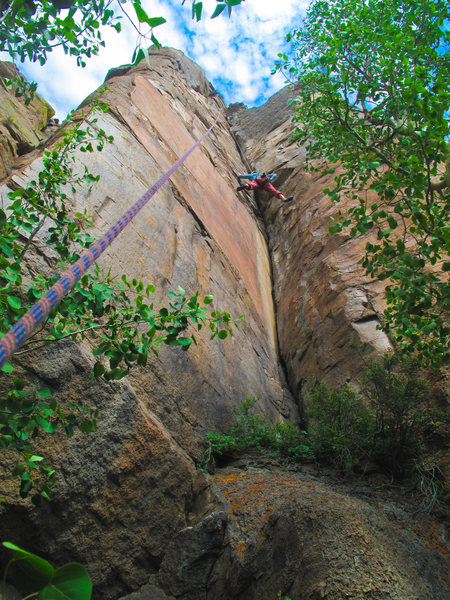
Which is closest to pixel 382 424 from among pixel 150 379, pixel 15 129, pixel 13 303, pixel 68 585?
pixel 150 379

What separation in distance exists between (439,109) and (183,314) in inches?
147

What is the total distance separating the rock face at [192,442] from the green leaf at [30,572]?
1.79 meters

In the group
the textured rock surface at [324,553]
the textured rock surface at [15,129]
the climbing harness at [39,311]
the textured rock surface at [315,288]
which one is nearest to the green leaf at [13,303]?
the climbing harness at [39,311]

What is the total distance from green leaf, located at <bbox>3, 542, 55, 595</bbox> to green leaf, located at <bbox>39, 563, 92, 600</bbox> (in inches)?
0.6

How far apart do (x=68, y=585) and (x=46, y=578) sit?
5cm

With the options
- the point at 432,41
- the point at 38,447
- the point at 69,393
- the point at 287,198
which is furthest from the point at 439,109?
the point at 287,198

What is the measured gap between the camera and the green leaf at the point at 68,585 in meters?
0.80

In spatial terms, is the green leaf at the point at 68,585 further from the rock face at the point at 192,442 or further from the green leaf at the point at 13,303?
the rock face at the point at 192,442

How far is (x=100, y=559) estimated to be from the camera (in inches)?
103

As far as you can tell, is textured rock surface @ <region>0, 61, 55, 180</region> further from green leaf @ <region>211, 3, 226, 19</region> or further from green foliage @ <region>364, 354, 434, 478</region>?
green foliage @ <region>364, 354, 434, 478</region>

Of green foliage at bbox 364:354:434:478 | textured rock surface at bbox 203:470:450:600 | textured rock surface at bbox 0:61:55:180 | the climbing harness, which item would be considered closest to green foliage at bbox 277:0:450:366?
green foliage at bbox 364:354:434:478

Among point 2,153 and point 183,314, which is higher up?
point 2,153

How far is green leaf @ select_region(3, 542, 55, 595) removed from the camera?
2.66 feet

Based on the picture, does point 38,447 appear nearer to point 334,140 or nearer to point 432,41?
point 334,140
